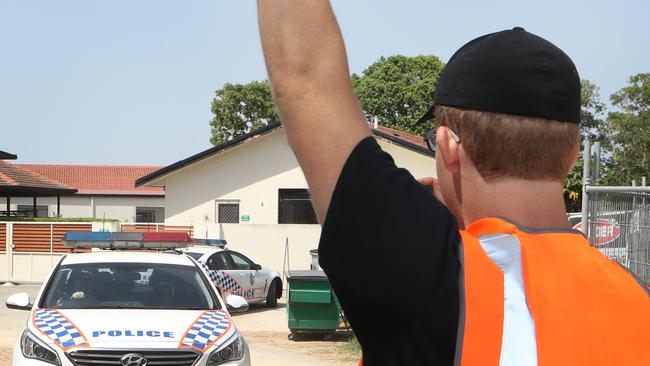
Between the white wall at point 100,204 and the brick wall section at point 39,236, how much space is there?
27828 millimetres

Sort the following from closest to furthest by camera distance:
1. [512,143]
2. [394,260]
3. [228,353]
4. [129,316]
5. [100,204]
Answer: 1. [394,260]
2. [512,143]
3. [228,353]
4. [129,316]
5. [100,204]

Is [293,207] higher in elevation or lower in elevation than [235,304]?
higher

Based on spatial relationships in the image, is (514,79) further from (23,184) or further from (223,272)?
(23,184)

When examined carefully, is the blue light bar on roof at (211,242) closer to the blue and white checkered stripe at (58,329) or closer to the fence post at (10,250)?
the fence post at (10,250)

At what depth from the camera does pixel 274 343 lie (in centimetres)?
1509

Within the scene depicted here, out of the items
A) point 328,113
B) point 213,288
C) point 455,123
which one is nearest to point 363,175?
point 328,113

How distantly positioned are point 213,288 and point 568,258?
822 cm

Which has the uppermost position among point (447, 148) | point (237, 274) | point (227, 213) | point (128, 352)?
point (447, 148)

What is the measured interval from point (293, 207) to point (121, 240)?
16163 millimetres

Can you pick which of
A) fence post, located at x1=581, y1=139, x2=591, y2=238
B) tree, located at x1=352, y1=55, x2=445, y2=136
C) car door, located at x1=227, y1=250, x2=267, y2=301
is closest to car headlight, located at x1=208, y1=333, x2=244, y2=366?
fence post, located at x1=581, y1=139, x2=591, y2=238

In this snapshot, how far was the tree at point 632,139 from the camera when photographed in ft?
119

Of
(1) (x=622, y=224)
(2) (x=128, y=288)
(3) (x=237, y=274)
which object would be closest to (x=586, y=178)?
(1) (x=622, y=224)

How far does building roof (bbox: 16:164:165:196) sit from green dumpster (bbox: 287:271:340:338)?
41131 mm

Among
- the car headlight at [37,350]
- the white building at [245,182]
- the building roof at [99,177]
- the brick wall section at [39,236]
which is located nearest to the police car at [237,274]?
the white building at [245,182]
